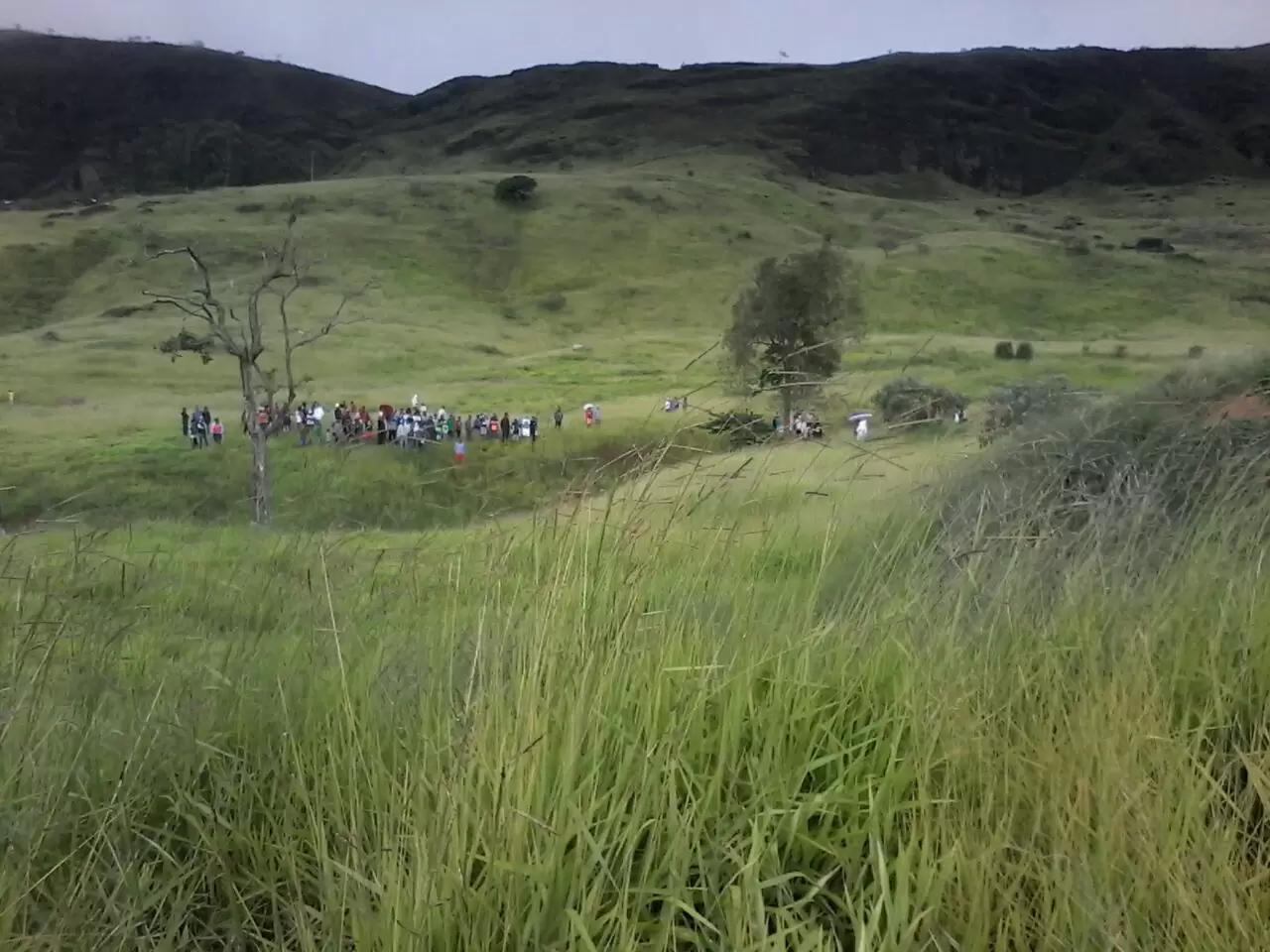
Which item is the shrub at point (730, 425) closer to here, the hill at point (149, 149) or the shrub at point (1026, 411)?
the shrub at point (1026, 411)

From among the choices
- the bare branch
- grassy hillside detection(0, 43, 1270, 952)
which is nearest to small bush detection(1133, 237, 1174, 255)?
the bare branch

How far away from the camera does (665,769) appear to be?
6.18 ft

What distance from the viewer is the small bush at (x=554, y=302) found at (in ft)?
210

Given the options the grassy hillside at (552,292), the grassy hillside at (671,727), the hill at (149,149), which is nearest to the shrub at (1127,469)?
the grassy hillside at (671,727)

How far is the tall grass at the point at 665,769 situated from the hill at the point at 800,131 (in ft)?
421

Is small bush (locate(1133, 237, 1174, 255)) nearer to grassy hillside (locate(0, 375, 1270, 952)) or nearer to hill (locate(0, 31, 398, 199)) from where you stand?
grassy hillside (locate(0, 375, 1270, 952))

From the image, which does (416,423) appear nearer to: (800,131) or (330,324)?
(330,324)

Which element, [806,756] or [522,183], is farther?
[522,183]

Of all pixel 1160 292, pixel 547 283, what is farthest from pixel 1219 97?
pixel 547 283

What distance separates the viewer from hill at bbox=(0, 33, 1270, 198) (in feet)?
429

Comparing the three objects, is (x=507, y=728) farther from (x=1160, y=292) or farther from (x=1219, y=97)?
(x=1219, y=97)

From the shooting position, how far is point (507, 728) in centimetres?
186

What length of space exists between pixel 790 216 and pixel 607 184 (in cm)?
1787

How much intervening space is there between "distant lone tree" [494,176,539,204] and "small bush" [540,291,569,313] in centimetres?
2003
